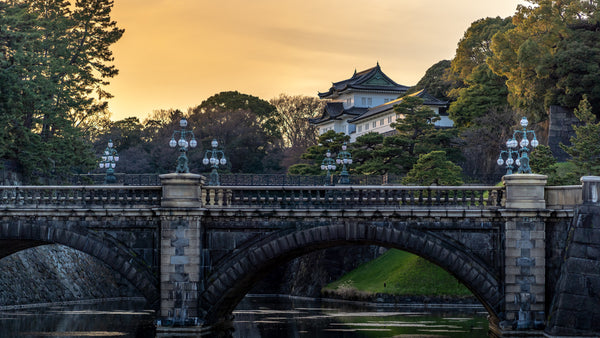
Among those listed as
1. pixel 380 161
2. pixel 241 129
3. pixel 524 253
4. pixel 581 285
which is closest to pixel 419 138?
pixel 380 161

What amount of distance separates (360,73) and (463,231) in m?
98.6

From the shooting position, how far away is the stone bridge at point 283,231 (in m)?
37.2

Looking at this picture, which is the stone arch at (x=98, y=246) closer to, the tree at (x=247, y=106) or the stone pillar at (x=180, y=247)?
the stone pillar at (x=180, y=247)

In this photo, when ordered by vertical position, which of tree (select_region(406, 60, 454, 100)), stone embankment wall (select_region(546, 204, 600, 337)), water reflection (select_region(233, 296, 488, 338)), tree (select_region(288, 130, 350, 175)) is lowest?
water reflection (select_region(233, 296, 488, 338))

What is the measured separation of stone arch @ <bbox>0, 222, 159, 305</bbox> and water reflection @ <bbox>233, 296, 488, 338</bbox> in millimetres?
6063

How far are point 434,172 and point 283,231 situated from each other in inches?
1259

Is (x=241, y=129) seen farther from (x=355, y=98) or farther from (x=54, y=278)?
(x=54, y=278)

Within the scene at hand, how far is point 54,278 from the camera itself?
209 ft

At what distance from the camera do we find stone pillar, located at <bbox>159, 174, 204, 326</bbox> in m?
37.7

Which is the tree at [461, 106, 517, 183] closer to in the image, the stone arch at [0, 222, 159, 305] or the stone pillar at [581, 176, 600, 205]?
the stone pillar at [581, 176, 600, 205]

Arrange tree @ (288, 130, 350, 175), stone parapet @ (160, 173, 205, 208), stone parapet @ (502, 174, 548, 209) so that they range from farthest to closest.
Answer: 1. tree @ (288, 130, 350, 175)
2. stone parapet @ (160, 173, 205, 208)
3. stone parapet @ (502, 174, 548, 209)

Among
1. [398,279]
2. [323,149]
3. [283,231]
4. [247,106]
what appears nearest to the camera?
[283,231]

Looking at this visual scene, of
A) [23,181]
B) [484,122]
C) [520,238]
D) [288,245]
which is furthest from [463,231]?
[484,122]

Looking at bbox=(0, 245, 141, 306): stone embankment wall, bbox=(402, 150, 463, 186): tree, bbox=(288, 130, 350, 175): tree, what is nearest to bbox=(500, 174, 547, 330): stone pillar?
bbox=(402, 150, 463, 186): tree
